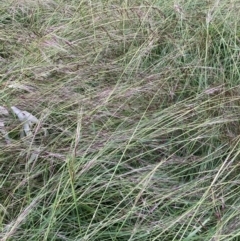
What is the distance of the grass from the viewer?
1.13 metres

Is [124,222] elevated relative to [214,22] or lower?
lower

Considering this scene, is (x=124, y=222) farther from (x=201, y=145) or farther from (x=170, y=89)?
(x=170, y=89)

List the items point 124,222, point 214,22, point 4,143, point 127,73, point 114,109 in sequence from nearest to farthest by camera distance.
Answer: point 124,222, point 4,143, point 114,109, point 127,73, point 214,22

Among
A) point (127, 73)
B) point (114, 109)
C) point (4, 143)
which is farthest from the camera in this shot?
point (127, 73)

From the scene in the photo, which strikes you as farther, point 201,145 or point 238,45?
point 238,45

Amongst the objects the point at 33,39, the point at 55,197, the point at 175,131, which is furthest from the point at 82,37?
the point at 55,197

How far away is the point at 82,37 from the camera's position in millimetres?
1882

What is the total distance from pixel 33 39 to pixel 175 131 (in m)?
0.73

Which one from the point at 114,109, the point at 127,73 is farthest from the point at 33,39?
the point at 114,109

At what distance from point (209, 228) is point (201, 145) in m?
0.28

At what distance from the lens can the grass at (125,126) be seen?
1130 millimetres

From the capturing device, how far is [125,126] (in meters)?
1.38

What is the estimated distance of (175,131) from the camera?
4.51 ft

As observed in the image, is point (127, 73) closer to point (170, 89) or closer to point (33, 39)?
point (170, 89)
